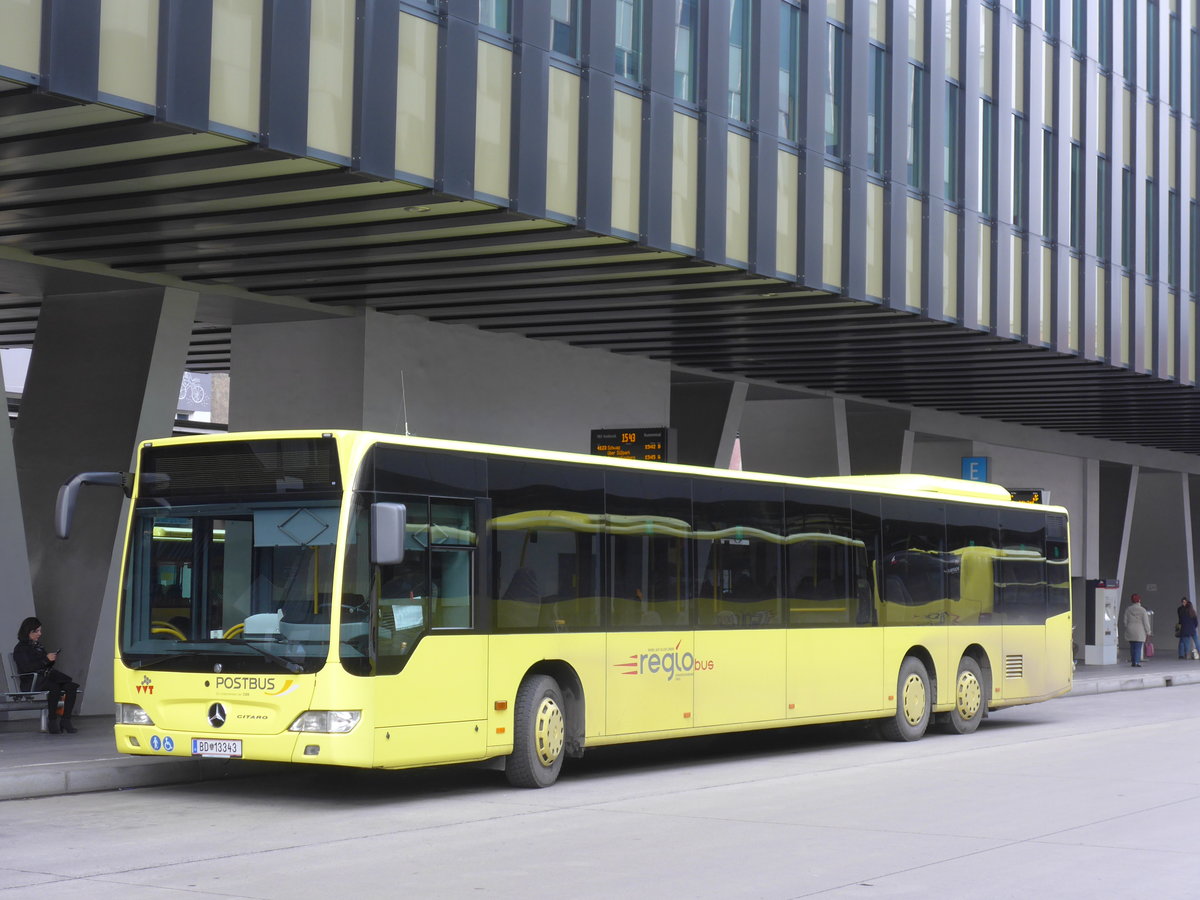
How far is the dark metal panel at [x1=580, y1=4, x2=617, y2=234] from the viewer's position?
17078 mm

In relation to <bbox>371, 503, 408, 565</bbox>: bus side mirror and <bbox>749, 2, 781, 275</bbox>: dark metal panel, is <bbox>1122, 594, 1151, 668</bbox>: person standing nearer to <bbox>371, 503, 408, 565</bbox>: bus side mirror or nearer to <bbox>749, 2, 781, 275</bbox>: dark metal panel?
<bbox>749, 2, 781, 275</bbox>: dark metal panel

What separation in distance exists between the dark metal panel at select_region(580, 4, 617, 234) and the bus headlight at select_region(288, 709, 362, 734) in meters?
6.89

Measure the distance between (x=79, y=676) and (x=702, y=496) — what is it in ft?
25.6

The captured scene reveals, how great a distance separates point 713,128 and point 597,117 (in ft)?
7.98

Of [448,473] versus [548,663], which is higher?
[448,473]

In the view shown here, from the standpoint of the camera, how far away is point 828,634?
57.4 feet

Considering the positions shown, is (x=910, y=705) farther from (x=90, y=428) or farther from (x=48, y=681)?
(x=90, y=428)

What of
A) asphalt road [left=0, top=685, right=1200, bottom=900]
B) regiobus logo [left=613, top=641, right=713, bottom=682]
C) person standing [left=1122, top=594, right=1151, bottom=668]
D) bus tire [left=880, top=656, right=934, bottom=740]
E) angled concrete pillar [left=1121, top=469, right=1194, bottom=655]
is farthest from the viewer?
angled concrete pillar [left=1121, top=469, right=1194, bottom=655]

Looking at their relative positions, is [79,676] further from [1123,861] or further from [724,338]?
[1123,861]

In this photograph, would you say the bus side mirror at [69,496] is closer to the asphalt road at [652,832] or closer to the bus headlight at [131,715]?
the bus headlight at [131,715]

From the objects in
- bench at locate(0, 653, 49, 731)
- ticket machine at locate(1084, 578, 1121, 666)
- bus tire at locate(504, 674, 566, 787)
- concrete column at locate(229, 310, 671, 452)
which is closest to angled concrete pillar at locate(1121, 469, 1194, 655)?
ticket machine at locate(1084, 578, 1121, 666)

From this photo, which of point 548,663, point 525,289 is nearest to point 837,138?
point 525,289

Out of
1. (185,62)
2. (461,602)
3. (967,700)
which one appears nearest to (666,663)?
(461,602)

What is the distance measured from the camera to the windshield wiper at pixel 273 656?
12.0 metres
